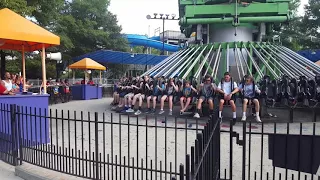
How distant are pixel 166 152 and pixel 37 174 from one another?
2190 millimetres

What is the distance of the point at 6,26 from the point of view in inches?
270

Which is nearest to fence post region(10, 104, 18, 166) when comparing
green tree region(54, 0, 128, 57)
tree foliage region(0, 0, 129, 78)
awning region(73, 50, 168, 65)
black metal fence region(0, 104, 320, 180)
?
black metal fence region(0, 104, 320, 180)

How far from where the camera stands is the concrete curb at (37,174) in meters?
4.78

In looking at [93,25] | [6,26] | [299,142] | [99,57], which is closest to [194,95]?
[6,26]

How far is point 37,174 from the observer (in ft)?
16.1

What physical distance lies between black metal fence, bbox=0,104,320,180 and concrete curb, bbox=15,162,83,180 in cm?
9

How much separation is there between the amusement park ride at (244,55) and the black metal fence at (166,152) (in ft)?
4.46

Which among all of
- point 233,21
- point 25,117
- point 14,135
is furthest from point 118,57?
point 14,135

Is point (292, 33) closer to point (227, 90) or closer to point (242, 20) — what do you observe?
point (242, 20)

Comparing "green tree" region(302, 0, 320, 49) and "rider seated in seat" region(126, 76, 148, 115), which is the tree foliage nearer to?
"rider seated in seat" region(126, 76, 148, 115)

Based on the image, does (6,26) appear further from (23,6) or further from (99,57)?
(99,57)

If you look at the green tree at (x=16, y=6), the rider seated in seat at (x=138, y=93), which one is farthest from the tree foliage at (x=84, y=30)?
the rider seated in seat at (x=138, y=93)

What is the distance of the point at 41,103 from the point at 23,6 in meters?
7.23

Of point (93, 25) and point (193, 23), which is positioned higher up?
point (93, 25)
